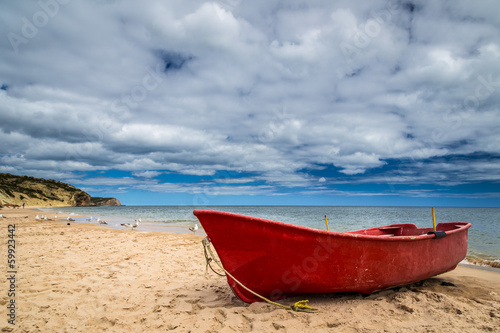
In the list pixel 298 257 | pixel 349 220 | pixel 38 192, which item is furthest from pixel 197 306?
Answer: pixel 38 192

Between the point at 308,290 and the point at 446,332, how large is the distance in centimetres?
174

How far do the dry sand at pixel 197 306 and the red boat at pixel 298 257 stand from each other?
1.02ft

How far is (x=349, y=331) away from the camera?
3242mm

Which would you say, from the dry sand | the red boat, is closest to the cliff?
the dry sand

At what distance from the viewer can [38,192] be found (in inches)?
2945

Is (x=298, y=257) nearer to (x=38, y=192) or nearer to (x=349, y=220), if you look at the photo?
(x=349, y=220)

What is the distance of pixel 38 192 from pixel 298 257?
9417 cm

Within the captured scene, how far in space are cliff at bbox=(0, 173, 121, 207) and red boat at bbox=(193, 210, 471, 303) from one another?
6682 cm

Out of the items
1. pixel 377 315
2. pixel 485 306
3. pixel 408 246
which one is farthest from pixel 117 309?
pixel 485 306

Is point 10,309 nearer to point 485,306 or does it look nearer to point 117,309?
point 117,309

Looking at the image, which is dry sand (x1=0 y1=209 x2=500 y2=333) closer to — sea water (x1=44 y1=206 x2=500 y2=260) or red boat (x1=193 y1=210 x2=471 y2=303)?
red boat (x1=193 y1=210 x2=471 y2=303)

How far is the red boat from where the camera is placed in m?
3.73

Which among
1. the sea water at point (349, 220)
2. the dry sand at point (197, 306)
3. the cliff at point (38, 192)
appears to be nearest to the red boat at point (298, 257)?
the dry sand at point (197, 306)

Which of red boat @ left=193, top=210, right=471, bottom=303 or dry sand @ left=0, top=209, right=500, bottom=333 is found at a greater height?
red boat @ left=193, top=210, right=471, bottom=303
